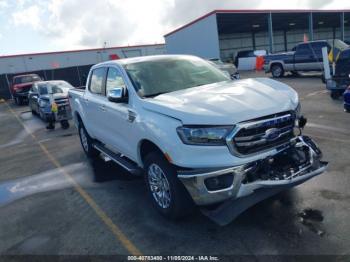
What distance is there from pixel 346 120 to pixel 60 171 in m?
6.69

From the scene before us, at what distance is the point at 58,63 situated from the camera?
39.6 meters

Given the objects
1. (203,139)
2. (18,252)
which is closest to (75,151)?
(18,252)

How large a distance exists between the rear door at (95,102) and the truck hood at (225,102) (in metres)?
1.77

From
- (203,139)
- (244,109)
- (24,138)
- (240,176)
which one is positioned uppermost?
(244,109)

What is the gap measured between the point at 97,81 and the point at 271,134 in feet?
12.0

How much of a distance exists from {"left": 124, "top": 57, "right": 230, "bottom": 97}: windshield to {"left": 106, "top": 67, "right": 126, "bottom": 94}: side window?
0.62 feet

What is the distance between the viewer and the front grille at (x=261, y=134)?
3361mm

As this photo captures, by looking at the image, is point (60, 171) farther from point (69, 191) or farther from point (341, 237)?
point (341, 237)

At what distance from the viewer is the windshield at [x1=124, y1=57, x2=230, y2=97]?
178 inches

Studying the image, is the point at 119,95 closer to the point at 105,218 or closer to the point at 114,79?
the point at 114,79

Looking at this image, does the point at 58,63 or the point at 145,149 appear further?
the point at 58,63

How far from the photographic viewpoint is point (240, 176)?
3.32 metres

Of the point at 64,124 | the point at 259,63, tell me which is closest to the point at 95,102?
the point at 64,124

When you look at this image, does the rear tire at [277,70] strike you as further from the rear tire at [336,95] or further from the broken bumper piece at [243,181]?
the broken bumper piece at [243,181]
